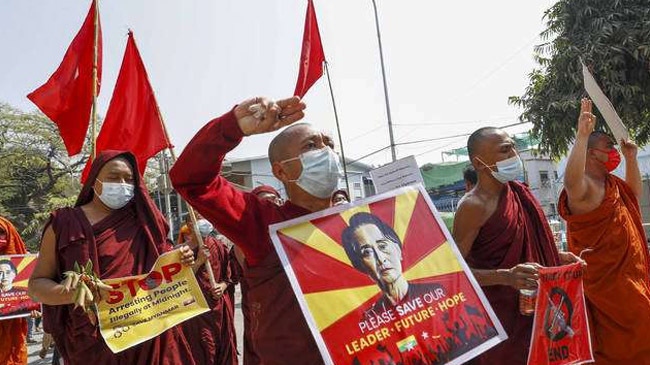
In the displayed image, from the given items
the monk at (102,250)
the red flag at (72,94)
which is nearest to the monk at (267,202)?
the monk at (102,250)

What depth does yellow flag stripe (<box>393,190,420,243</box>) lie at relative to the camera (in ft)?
6.29

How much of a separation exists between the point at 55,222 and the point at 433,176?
22913mm

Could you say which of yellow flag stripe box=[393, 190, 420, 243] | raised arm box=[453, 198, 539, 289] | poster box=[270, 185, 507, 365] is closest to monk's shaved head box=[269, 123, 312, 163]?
poster box=[270, 185, 507, 365]

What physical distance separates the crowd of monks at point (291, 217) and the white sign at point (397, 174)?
4.66ft

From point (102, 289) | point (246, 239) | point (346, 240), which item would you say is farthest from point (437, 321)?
point (102, 289)

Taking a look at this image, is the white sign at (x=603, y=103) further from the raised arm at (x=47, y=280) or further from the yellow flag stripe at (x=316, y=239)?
the raised arm at (x=47, y=280)

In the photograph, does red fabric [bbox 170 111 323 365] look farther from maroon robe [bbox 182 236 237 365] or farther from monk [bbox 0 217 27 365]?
monk [bbox 0 217 27 365]

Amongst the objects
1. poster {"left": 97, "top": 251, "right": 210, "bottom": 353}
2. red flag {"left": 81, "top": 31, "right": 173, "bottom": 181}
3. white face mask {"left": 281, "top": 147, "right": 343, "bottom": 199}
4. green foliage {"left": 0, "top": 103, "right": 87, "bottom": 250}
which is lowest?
poster {"left": 97, "top": 251, "right": 210, "bottom": 353}

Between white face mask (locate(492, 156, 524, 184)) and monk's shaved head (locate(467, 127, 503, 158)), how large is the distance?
0.62 ft

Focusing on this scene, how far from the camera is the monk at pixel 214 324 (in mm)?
4535

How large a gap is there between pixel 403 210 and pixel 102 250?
1.93 metres

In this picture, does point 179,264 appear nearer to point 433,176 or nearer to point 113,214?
point 113,214

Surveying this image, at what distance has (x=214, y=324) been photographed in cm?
462

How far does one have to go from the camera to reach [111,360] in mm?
2904
